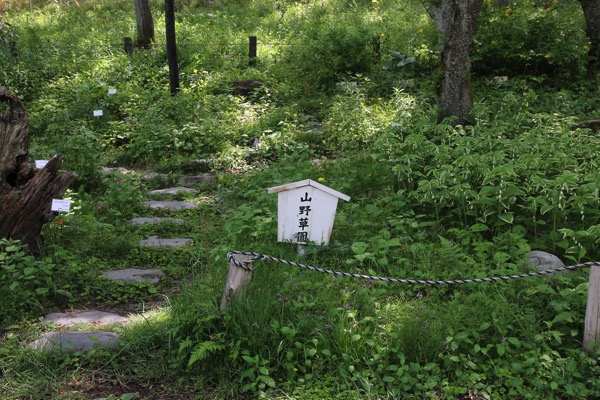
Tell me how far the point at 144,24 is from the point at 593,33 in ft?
31.8

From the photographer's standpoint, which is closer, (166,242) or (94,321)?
(94,321)

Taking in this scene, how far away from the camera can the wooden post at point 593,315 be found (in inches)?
153

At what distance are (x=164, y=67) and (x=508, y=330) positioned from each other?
994 centimetres

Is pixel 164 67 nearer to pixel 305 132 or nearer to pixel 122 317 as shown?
pixel 305 132

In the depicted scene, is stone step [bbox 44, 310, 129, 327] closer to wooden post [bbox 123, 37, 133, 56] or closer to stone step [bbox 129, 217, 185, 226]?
stone step [bbox 129, 217, 185, 226]

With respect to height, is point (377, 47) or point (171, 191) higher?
point (377, 47)

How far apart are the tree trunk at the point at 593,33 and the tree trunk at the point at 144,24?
9.31 metres

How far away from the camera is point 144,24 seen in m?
14.1

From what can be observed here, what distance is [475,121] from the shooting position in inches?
314

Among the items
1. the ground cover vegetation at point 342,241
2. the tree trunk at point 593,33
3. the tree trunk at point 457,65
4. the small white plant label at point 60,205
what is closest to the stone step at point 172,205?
the ground cover vegetation at point 342,241

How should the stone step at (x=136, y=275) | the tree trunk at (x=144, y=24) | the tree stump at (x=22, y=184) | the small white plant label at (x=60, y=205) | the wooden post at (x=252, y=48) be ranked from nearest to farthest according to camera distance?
1. the tree stump at (x=22, y=184)
2. the small white plant label at (x=60, y=205)
3. the stone step at (x=136, y=275)
4. the wooden post at (x=252, y=48)
5. the tree trunk at (x=144, y=24)

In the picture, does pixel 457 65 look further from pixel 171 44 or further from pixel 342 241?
pixel 171 44

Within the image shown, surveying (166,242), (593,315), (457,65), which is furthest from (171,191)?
(593,315)

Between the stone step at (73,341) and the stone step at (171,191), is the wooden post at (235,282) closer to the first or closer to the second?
the stone step at (73,341)
